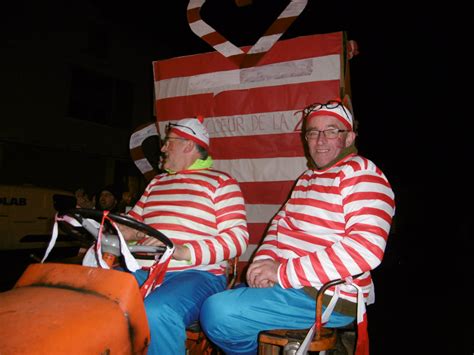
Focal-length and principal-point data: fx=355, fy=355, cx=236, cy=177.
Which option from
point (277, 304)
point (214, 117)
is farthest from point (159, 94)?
point (277, 304)

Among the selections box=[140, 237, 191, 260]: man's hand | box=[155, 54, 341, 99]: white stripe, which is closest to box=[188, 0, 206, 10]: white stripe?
box=[155, 54, 341, 99]: white stripe

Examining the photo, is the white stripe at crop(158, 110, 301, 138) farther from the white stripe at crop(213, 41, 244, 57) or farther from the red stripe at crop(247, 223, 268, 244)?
→ the red stripe at crop(247, 223, 268, 244)

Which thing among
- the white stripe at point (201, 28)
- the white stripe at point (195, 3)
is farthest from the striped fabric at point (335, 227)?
the white stripe at point (195, 3)

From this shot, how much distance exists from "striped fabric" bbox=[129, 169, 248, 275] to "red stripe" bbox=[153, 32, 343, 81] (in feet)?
4.99

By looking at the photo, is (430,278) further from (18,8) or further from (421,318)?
(18,8)

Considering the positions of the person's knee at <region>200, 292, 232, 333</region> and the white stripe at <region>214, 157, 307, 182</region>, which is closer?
the person's knee at <region>200, 292, 232, 333</region>

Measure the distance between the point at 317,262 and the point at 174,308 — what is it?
0.72 meters

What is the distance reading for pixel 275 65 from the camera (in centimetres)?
343

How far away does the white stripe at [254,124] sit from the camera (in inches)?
133

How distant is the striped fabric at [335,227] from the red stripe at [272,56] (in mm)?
1555

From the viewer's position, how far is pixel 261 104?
3.49 metres

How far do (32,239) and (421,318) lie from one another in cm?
676

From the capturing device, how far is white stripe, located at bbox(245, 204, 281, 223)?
3.44 meters

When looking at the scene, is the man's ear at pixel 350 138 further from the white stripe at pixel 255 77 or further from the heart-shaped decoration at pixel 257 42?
the heart-shaped decoration at pixel 257 42
